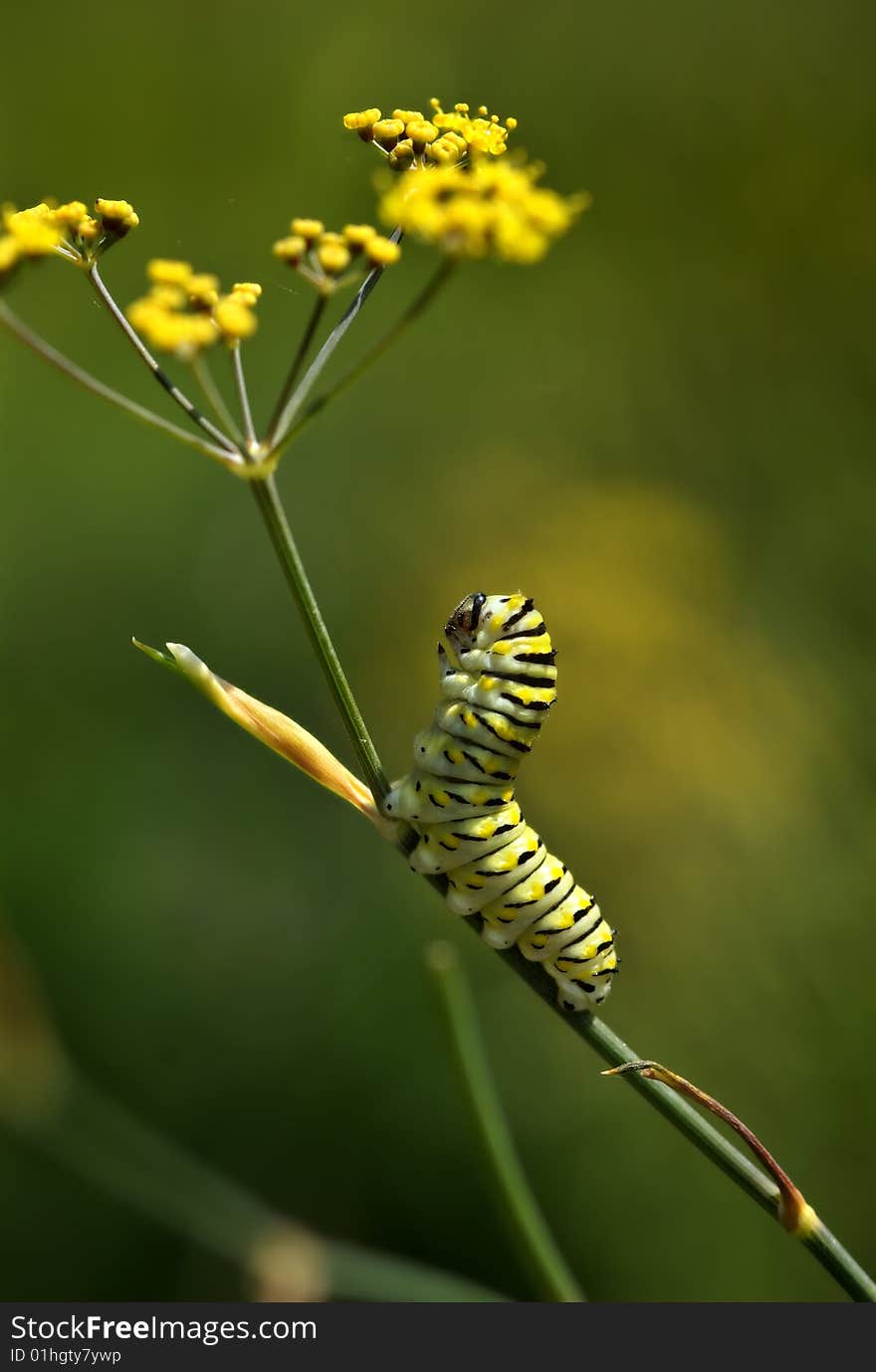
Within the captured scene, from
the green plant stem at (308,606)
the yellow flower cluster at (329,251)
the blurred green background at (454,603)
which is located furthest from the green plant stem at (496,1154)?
the blurred green background at (454,603)

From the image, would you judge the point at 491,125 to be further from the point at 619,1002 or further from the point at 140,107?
the point at 140,107

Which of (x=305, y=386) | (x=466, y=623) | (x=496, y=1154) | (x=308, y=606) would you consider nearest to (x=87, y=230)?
(x=305, y=386)

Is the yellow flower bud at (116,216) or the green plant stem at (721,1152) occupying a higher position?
the yellow flower bud at (116,216)

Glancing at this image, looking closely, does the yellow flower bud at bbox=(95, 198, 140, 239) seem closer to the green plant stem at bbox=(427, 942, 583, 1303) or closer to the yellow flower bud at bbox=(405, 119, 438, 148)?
the yellow flower bud at bbox=(405, 119, 438, 148)

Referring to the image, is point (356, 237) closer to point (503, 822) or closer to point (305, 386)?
point (305, 386)

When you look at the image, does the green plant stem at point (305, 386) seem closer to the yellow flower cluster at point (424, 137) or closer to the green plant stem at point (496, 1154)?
the yellow flower cluster at point (424, 137)
